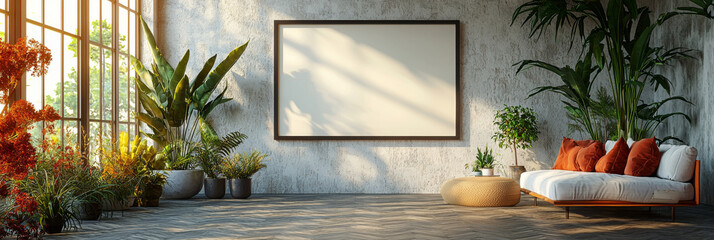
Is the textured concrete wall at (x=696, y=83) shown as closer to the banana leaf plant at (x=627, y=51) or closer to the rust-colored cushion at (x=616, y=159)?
the banana leaf plant at (x=627, y=51)

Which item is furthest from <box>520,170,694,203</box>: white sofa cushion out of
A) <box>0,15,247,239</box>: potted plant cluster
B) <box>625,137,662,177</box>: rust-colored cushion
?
<box>0,15,247,239</box>: potted plant cluster

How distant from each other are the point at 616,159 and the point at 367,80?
371cm

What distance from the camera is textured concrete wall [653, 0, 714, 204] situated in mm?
7094

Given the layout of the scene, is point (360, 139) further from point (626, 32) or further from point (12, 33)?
point (12, 33)

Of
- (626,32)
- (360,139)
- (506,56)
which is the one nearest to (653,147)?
(626,32)

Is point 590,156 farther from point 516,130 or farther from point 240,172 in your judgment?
point 240,172

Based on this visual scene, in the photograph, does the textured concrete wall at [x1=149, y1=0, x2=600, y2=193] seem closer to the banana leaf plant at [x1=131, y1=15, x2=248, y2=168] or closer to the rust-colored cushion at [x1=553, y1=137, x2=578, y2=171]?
the banana leaf plant at [x1=131, y1=15, x2=248, y2=168]

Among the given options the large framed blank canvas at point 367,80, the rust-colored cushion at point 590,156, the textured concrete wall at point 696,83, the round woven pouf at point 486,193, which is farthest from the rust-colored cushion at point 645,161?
the large framed blank canvas at point 367,80

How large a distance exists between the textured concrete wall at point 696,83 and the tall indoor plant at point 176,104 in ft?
17.7

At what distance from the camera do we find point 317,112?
29.5ft

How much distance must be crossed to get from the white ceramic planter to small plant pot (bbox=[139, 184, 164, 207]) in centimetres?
65

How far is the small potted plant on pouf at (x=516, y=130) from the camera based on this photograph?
8.38 m

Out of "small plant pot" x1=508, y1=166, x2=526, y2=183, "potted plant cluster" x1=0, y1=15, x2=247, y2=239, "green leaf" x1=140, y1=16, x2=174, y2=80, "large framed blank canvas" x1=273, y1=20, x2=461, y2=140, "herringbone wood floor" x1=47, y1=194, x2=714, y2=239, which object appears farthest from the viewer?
"large framed blank canvas" x1=273, y1=20, x2=461, y2=140

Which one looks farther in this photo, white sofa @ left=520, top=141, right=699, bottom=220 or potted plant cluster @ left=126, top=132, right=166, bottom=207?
potted plant cluster @ left=126, top=132, right=166, bottom=207
